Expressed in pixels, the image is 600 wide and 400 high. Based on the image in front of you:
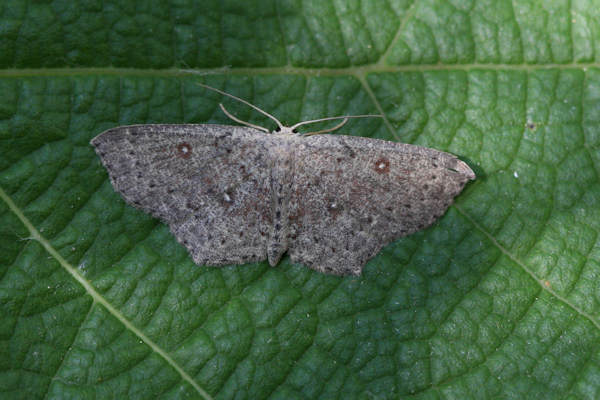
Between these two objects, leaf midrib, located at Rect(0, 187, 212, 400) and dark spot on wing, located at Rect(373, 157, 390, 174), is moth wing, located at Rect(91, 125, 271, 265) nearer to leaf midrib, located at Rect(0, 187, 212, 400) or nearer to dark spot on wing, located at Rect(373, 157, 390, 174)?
leaf midrib, located at Rect(0, 187, 212, 400)

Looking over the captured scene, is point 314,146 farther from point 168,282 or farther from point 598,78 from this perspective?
point 598,78

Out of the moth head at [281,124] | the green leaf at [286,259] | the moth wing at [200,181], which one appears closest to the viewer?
the green leaf at [286,259]

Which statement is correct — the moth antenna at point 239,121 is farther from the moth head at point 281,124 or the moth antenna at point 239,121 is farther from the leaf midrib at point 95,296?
the leaf midrib at point 95,296

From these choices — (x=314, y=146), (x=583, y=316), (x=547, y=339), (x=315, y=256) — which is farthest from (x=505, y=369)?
(x=314, y=146)

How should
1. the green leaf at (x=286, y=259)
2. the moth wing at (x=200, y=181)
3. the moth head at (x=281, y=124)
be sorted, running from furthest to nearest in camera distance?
the moth head at (x=281, y=124) → the moth wing at (x=200, y=181) → the green leaf at (x=286, y=259)

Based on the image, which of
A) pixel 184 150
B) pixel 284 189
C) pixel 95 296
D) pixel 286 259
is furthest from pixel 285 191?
pixel 95 296

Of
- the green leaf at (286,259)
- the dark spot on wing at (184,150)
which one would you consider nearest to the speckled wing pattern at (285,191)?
the dark spot on wing at (184,150)
